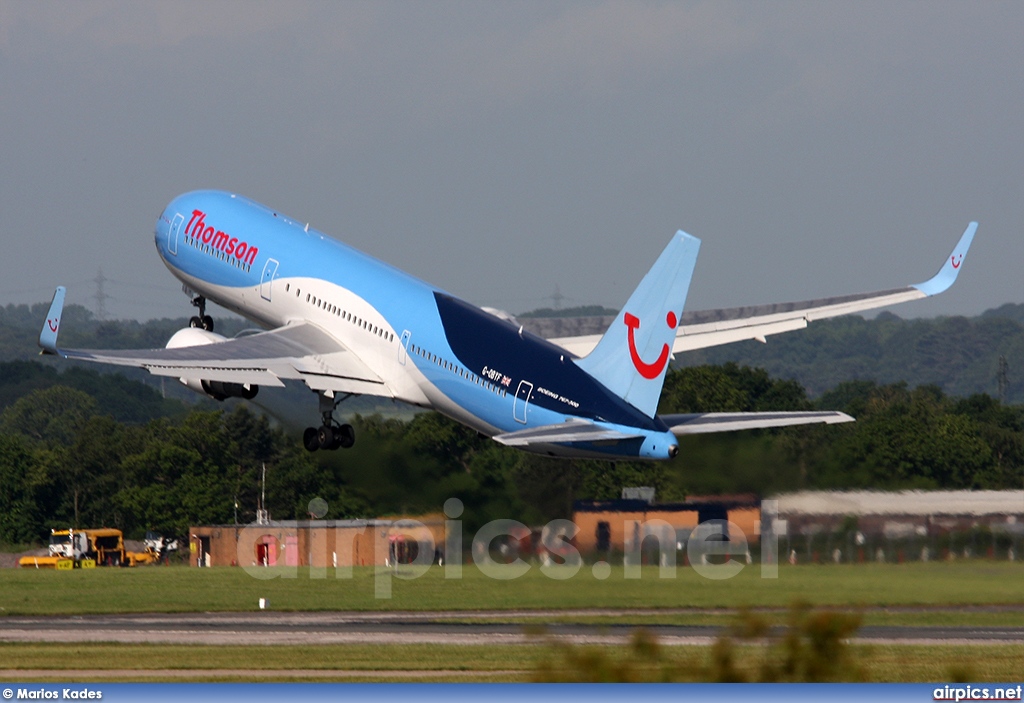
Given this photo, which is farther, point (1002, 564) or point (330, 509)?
point (330, 509)

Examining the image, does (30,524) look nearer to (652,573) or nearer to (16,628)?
(16,628)

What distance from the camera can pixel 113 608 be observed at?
4762cm

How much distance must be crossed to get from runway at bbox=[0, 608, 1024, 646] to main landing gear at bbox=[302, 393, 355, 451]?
15.4ft

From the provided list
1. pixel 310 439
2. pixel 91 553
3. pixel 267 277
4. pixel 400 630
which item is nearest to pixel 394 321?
pixel 310 439

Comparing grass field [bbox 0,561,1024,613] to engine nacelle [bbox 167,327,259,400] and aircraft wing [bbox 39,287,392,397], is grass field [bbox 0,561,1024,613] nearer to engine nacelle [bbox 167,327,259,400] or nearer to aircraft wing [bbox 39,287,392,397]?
engine nacelle [bbox 167,327,259,400]

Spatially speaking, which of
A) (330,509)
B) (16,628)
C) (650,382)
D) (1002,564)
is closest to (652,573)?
(650,382)

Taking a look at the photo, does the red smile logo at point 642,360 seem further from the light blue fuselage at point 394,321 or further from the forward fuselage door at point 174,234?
the forward fuselage door at point 174,234

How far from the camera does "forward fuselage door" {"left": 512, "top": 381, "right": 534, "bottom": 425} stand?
38719 mm

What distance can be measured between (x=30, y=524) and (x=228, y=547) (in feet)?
112

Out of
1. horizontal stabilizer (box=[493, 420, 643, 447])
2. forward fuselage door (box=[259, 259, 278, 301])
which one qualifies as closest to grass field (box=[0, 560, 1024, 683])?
horizontal stabilizer (box=[493, 420, 643, 447])

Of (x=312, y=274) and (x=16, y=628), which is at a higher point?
(x=312, y=274)

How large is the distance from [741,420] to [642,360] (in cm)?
292

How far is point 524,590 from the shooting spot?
38.9 metres

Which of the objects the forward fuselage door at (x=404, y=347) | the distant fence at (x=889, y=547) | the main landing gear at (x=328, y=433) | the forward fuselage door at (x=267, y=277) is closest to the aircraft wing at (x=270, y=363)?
the main landing gear at (x=328, y=433)
